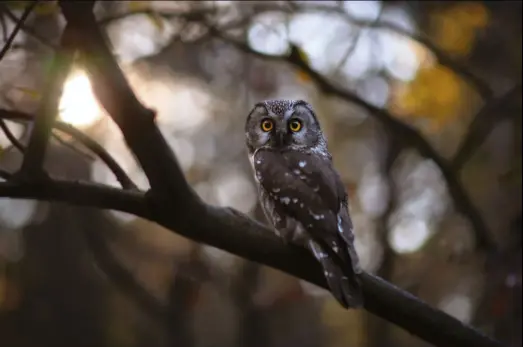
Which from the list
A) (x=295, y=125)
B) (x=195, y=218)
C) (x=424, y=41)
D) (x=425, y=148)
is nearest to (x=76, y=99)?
(x=195, y=218)

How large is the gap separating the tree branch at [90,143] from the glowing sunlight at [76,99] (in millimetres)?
64

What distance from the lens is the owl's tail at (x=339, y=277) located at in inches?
96.6

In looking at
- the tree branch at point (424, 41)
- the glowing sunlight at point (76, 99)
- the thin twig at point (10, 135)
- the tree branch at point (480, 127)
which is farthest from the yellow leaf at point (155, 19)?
the tree branch at point (480, 127)

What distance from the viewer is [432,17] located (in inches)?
220

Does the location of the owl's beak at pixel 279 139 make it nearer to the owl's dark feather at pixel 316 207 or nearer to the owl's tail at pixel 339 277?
the owl's dark feather at pixel 316 207

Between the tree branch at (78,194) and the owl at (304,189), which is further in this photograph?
the owl at (304,189)

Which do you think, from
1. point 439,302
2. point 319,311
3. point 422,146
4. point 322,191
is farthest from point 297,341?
point 322,191

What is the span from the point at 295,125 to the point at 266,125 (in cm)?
16

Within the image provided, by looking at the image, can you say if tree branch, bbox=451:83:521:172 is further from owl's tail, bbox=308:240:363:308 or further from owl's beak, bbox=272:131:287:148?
owl's tail, bbox=308:240:363:308

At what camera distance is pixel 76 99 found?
2.63 m

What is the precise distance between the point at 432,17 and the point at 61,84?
162 inches

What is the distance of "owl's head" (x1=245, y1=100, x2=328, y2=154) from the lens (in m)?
3.74

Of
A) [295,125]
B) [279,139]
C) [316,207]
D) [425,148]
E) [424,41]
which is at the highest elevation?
[424,41]

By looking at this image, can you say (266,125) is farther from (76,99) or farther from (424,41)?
(76,99)
